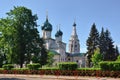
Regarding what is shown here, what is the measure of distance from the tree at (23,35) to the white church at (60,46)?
50.6 meters

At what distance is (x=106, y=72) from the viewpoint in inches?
1362

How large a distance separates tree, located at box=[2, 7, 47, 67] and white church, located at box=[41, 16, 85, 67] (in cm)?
5063

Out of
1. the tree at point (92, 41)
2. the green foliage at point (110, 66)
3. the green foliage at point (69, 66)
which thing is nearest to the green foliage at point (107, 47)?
the tree at point (92, 41)

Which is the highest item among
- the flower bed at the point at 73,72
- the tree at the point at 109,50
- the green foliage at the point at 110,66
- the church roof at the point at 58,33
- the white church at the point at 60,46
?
the church roof at the point at 58,33

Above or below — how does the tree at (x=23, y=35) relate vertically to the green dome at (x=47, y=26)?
below

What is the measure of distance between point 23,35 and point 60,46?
6460cm

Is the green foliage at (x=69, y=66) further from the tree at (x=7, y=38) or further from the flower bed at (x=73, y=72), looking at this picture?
the tree at (x=7, y=38)

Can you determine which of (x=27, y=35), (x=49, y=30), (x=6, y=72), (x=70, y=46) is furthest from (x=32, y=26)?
(x=70, y=46)

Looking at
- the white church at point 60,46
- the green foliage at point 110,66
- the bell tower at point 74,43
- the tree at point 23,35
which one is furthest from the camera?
the bell tower at point 74,43

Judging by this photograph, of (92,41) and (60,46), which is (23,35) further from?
(60,46)

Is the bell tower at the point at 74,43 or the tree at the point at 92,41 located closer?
the tree at the point at 92,41

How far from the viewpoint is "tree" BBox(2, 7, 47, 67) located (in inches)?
2121

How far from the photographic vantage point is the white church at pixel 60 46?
111 m

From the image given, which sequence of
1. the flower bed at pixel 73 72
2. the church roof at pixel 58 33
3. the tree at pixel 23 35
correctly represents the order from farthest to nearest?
the church roof at pixel 58 33 < the tree at pixel 23 35 < the flower bed at pixel 73 72
